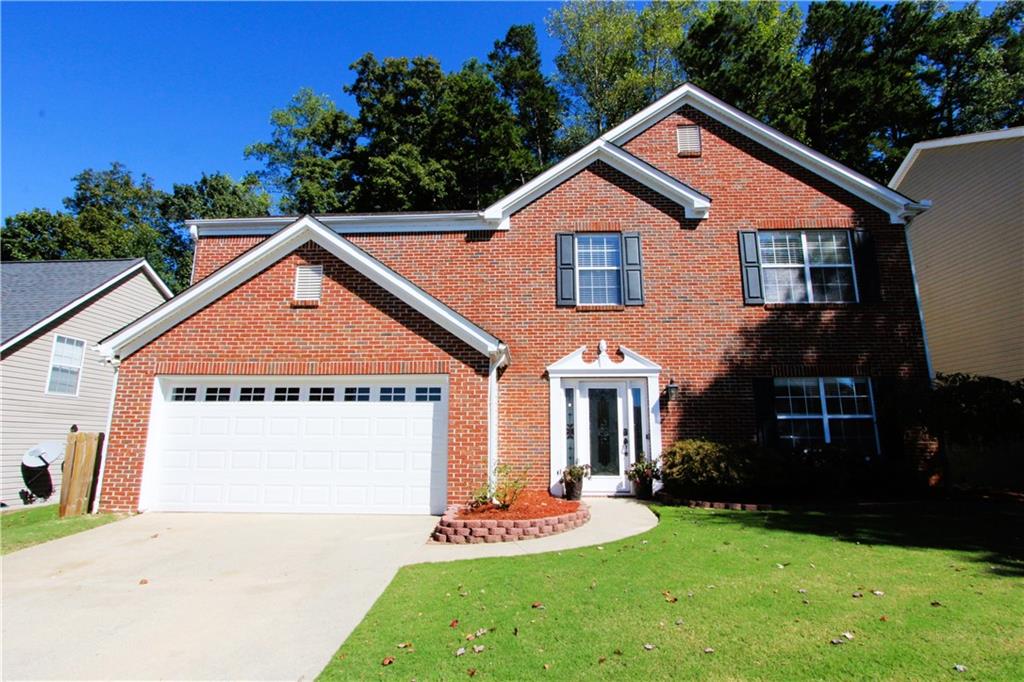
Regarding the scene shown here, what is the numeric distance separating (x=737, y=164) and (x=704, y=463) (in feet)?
24.3

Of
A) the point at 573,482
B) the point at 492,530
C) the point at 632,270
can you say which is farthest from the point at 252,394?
the point at 632,270

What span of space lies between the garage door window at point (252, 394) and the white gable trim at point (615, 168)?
6067 mm

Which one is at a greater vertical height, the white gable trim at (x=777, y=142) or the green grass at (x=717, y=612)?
the white gable trim at (x=777, y=142)

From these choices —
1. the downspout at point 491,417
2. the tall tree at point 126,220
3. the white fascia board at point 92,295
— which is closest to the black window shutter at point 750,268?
the downspout at point 491,417

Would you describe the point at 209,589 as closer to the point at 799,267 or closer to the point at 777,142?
the point at 799,267

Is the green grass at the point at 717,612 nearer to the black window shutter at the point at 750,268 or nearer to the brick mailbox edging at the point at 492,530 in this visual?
the brick mailbox edging at the point at 492,530

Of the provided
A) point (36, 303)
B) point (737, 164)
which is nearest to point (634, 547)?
point (737, 164)

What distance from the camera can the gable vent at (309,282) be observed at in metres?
10.3

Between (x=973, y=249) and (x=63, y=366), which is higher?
(x=973, y=249)

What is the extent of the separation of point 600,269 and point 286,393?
23.8 feet

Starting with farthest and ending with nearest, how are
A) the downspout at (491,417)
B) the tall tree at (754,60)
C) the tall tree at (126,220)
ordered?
1. the tall tree at (126,220)
2. the tall tree at (754,60)
3. the downspout at (491,417)

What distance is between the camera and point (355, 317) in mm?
10102

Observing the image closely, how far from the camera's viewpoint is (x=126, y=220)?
38875 mm

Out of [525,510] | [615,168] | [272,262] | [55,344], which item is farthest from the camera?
[55,344]
